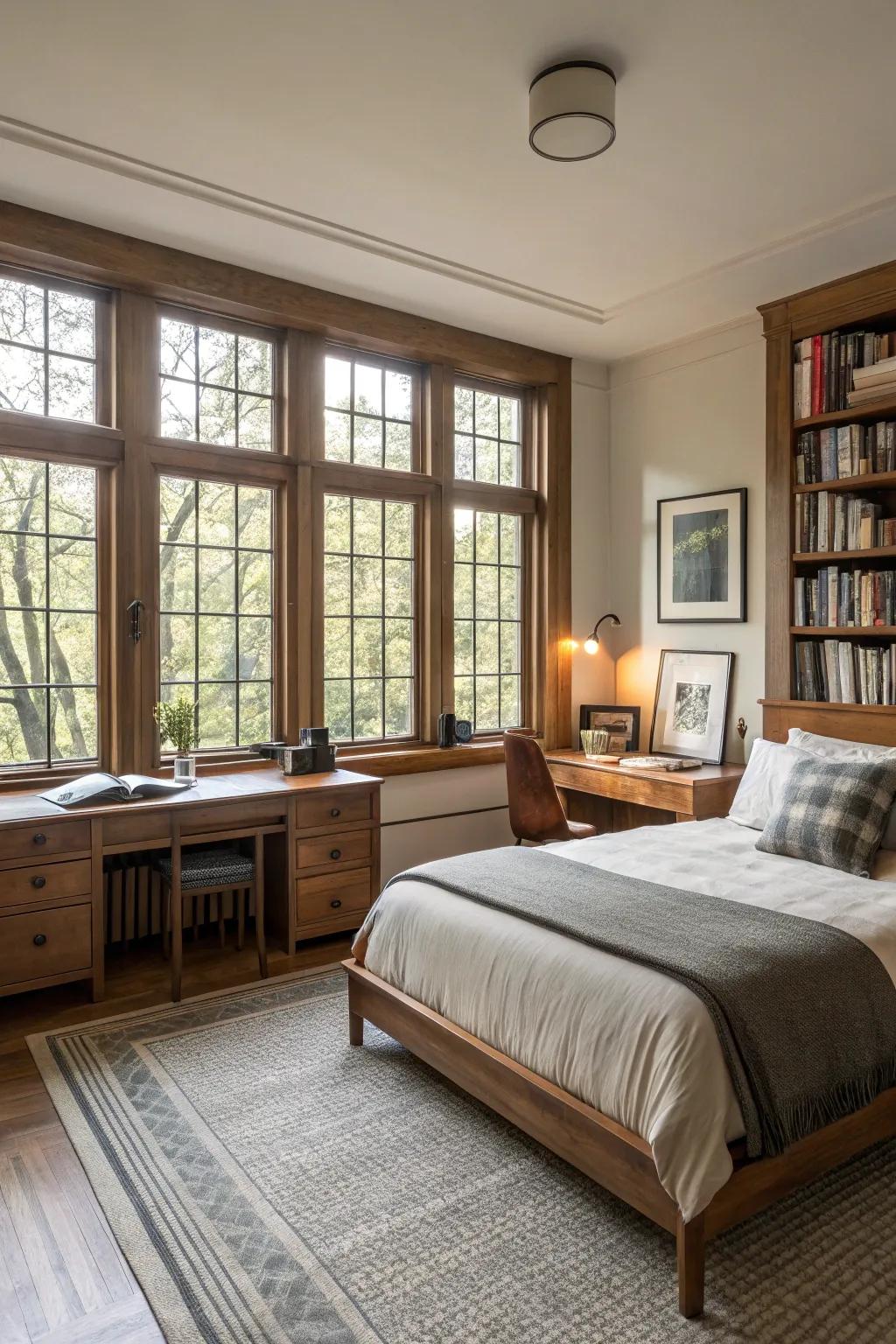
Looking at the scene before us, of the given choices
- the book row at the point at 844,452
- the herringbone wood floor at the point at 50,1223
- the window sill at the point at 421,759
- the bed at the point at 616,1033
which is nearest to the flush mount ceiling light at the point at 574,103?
the book row at the point at 844,452

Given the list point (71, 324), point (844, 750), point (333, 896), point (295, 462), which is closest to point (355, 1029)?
point (333, 896)

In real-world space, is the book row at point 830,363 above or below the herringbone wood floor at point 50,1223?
above

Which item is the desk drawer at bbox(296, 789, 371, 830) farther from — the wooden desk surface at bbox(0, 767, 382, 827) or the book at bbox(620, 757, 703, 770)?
the book at bbox(620, 757, 703, 770)

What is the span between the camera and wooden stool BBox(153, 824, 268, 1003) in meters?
3.32

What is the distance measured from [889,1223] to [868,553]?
8.48 ft

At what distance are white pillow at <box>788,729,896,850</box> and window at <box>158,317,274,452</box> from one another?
8.86ft

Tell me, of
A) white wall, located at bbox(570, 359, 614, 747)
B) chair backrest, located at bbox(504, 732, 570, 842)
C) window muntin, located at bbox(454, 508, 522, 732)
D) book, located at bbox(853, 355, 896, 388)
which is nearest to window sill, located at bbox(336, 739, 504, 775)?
window muntin, located at bbox(454, 508, 522, 732)

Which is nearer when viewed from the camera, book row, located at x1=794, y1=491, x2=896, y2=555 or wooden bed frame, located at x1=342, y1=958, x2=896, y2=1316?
wooden bed frame, located at x1=342, y1=958, x2=896, y2=1316

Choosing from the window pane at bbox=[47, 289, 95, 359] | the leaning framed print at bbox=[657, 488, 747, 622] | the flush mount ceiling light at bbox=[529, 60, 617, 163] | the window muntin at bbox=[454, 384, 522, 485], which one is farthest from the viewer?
the window muntin at bbox=[454, 384, 522, 485]

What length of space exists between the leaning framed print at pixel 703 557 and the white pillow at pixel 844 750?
97 cm

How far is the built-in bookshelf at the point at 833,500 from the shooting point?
3748mm

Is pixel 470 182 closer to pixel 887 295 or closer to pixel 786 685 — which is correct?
pixel 887 295

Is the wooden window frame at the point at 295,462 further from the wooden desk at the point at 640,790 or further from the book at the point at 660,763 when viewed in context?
the book at the point at 660,763

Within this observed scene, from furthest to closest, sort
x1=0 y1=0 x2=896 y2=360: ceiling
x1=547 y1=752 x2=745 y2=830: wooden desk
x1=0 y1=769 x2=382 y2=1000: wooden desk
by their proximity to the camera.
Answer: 1. x1=547 y1=752 x2=745 y2=830: wooden desk
2. x1=0 y1=769 x2=382 y2=1000: wooden desk
3. x1=0 y1=0 x2=896 y2=360: ceiling
